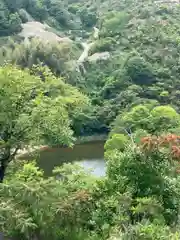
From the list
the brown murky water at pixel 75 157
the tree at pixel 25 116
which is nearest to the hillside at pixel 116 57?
the brown murky water at pixel 75 157

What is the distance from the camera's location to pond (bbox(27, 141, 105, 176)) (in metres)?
25.5

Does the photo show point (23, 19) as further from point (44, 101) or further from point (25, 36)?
point (44, 101)

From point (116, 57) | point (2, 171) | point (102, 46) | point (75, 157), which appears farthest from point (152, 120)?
point (102, 46)

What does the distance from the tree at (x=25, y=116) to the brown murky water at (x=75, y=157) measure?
914 centimetres

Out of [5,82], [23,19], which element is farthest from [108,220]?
[23,19]

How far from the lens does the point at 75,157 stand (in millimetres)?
27391

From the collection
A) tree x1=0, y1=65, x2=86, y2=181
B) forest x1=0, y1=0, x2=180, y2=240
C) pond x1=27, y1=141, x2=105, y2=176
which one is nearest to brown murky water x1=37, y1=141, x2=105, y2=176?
pond x1=27, y1=141, x2=105, y2=176

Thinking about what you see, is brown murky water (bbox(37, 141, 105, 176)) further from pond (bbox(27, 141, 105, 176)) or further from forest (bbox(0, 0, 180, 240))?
forest (bbox(0, 0, 180, 240))

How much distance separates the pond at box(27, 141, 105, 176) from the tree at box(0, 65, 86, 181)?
9.14 metres

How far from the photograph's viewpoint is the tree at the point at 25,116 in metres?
14.8

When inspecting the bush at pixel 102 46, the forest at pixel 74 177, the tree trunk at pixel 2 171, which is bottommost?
the bush at pixel 102 46

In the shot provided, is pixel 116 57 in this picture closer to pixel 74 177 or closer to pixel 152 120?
pixel 152 120

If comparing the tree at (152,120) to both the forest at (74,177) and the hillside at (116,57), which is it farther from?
the hillside at (116,57)

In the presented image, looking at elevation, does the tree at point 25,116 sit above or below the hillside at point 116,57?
above
